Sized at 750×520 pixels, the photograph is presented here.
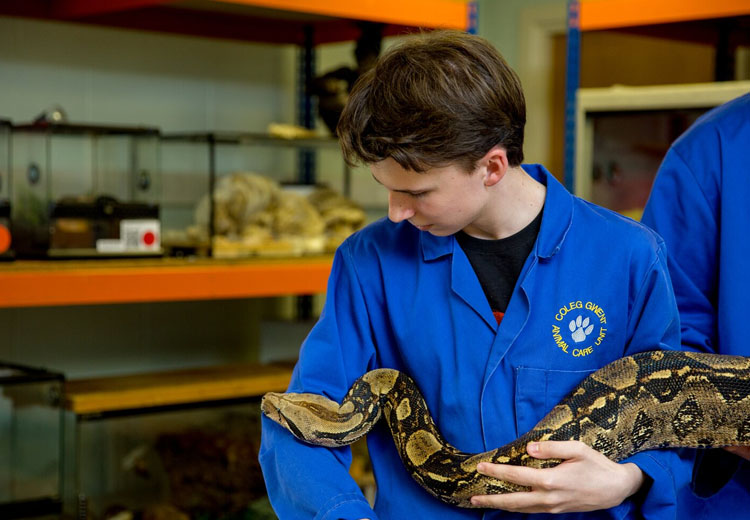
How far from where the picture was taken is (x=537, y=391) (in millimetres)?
1495

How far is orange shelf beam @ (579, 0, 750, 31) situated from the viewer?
3410mm

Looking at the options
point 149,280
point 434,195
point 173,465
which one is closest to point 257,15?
point 149,280

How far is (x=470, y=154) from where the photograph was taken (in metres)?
1.39

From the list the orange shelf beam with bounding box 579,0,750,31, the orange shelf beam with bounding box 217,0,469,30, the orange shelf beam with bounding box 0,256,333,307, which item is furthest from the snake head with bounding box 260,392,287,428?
the orange shelf beam with bounding box 579,0,750,31

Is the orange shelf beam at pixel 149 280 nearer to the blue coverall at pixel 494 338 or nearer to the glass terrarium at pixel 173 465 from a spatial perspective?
the glass terrarium at pixel 173 465

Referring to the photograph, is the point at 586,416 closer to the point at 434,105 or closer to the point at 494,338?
the point at 494,338

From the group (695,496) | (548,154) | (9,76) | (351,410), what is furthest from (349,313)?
(548,154)

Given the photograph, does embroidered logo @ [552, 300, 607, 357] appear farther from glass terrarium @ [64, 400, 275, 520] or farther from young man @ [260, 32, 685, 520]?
glass terrarium @ [64, 400, 275, 520]

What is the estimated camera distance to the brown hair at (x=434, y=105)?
1.36 m

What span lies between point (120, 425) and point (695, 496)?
7.57 feet

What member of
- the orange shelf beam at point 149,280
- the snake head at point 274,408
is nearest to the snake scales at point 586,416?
the snake head at point 274,408

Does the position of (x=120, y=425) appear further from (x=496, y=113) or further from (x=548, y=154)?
(x=548, y=154)

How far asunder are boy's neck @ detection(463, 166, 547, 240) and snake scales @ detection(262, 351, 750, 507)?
270 mm

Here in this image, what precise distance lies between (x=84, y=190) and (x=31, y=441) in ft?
3.13
